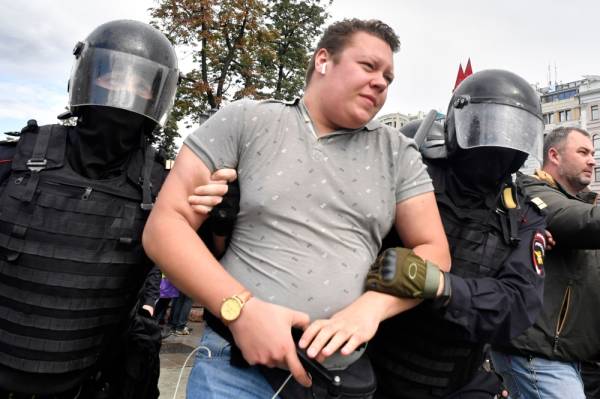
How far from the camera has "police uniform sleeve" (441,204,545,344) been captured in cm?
165

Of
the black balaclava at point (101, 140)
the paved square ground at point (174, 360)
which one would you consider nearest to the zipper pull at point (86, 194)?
the black balaclava at point (101, 140)

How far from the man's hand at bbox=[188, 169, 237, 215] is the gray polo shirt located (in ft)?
0.12

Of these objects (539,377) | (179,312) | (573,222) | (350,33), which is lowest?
(179,312)

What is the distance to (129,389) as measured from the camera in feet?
7.45

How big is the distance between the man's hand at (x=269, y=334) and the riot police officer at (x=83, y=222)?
1011 millimetres

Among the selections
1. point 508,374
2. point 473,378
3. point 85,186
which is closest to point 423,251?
point 473,378

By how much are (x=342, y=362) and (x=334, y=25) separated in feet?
3.78

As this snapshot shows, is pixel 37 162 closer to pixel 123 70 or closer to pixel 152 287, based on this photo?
pixel 123 70

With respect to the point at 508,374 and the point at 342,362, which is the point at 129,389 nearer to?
the point at 342,362

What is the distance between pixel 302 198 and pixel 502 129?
1102mm

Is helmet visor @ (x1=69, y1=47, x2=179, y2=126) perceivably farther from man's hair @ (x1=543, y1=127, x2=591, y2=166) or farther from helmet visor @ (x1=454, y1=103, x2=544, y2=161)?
man's hair @ (x1=543, y1=127, x2=591, y2=166)

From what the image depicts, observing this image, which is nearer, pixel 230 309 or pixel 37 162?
pixel 230 309

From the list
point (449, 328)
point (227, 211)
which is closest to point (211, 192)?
point (227, 211)

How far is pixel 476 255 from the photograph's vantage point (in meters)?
1.98
